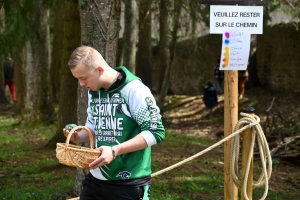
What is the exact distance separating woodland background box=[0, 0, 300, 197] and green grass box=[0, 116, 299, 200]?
2.71 feet

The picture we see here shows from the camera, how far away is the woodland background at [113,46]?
20.6 ft

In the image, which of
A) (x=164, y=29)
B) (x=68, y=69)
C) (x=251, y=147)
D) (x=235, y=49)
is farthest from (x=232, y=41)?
(x=164, y=29)

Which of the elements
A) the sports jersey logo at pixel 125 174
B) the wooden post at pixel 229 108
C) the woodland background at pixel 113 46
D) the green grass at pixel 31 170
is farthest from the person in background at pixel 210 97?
the sports jersey logo at pixel 125 174

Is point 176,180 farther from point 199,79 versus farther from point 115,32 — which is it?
point 199,79

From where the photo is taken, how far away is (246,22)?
213 inches

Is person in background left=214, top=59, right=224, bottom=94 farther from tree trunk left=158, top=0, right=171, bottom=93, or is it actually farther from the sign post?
the sign post

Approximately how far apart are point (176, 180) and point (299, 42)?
14.8 meters

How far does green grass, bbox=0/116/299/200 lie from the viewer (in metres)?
7.30

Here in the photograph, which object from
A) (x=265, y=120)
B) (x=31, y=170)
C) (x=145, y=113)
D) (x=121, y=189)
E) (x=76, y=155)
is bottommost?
(x=31, y=170)

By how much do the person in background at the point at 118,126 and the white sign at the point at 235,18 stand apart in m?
1.74

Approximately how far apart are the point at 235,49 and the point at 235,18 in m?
0.30

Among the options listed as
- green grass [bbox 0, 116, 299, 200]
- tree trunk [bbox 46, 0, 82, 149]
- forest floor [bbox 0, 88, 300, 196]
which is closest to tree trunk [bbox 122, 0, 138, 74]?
forest floor [bbox 0, 88, 300, 196]

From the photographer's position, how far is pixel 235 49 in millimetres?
5496

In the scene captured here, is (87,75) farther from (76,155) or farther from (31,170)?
(31,170)
